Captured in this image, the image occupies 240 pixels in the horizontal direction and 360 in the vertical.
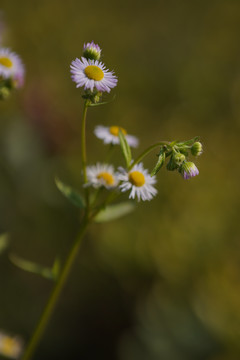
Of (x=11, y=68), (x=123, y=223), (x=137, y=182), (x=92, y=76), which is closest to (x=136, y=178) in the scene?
(x=137, y=182)

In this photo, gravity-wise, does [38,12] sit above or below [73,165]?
above

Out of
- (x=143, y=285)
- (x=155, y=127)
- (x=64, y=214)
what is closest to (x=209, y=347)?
(x=143, y=285)

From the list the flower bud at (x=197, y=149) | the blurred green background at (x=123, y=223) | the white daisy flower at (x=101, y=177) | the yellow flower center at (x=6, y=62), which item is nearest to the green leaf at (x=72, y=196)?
the white daisy flower at (x=101, y=177)

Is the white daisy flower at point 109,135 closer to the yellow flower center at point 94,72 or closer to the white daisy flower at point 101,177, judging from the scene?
the white daisy flower at point 101,177

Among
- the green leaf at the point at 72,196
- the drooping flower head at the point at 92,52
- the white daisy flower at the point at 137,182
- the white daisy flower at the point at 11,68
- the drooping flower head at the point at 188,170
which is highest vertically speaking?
the white daisy flower at the point at 11,68

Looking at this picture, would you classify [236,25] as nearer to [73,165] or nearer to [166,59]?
[166,59]
